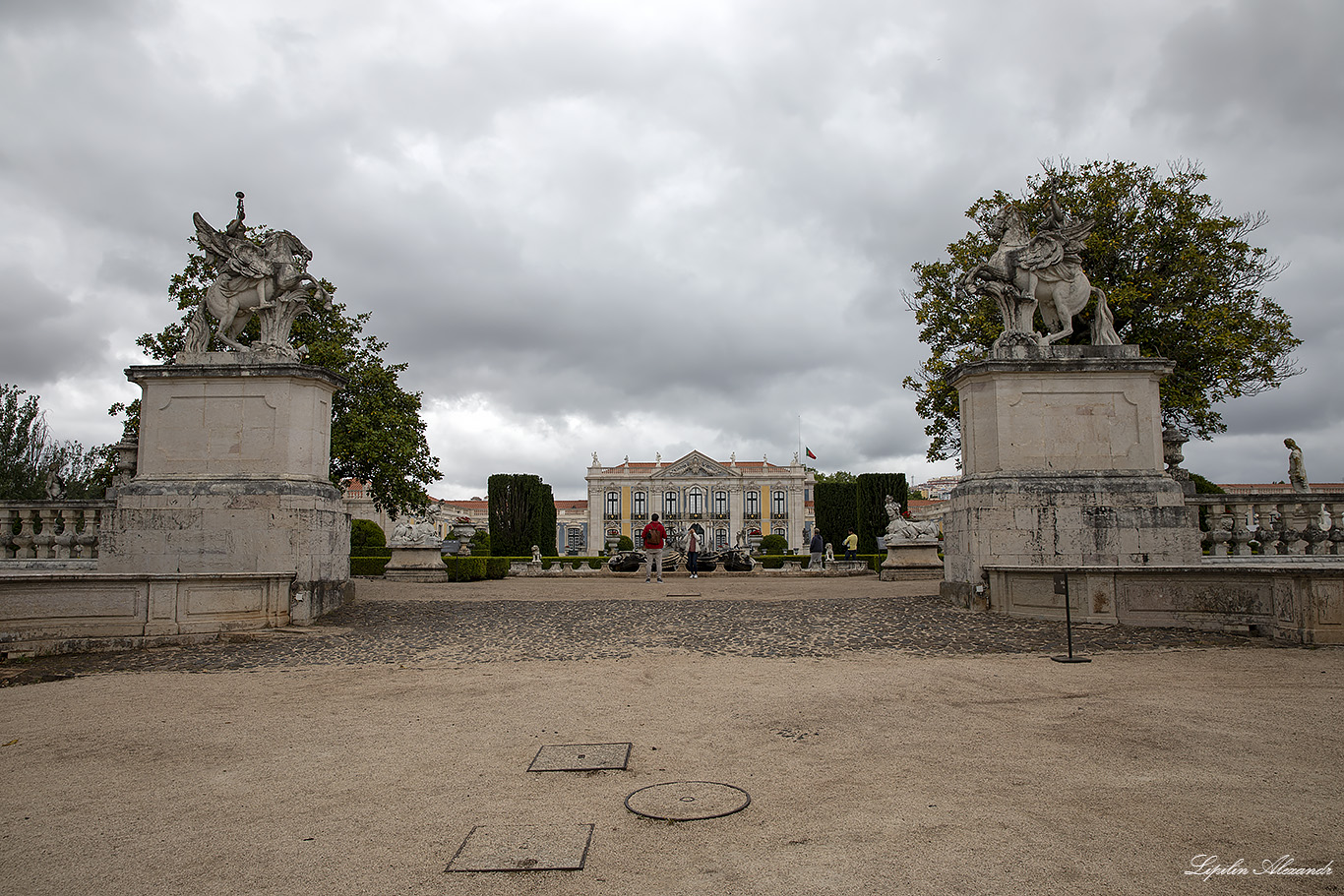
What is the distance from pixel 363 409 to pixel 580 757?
21743mm

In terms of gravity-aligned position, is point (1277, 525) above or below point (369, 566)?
above

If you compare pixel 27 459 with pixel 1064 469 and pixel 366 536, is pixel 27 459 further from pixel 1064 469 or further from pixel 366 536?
pixel 1064 469

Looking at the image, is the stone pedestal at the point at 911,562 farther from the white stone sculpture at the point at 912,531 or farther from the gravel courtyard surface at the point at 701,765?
the gravel courtyard surface at the point at 701,765

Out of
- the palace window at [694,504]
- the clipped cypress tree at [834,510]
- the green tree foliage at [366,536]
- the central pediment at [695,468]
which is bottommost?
the green tree foliage at [366,536]

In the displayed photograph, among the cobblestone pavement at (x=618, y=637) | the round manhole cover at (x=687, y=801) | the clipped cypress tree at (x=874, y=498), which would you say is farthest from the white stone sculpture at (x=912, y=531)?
the round manhole cover at (x=687, y=801)

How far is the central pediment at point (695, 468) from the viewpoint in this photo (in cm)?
8900

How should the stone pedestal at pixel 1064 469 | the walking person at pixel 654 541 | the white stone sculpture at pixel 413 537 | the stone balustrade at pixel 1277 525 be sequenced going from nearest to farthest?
the stone pedestal at pixel 1064 469, the stone balustrade at pixel 1277 525, the walking person at pixel 654 541, the white stone sculpture at pixel 413 537

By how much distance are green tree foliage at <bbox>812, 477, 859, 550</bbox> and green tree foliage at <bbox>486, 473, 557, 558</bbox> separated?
1543cm

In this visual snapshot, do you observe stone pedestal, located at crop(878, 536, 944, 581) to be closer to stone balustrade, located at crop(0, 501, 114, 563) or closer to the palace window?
stone balustrade, located at crop(0, 501, 114, 563)

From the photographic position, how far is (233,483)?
380 inches

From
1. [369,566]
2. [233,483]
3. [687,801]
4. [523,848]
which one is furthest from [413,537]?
[523,848]

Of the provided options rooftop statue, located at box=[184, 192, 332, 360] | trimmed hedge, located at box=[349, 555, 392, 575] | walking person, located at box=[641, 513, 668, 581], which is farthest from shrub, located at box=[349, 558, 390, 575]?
rooftop statue, located at box=[184, 192, 332, 360]

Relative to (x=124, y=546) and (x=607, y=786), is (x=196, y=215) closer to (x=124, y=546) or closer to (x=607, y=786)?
(x=124, y=546)

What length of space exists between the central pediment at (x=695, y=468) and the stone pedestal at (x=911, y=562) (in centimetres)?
7000
